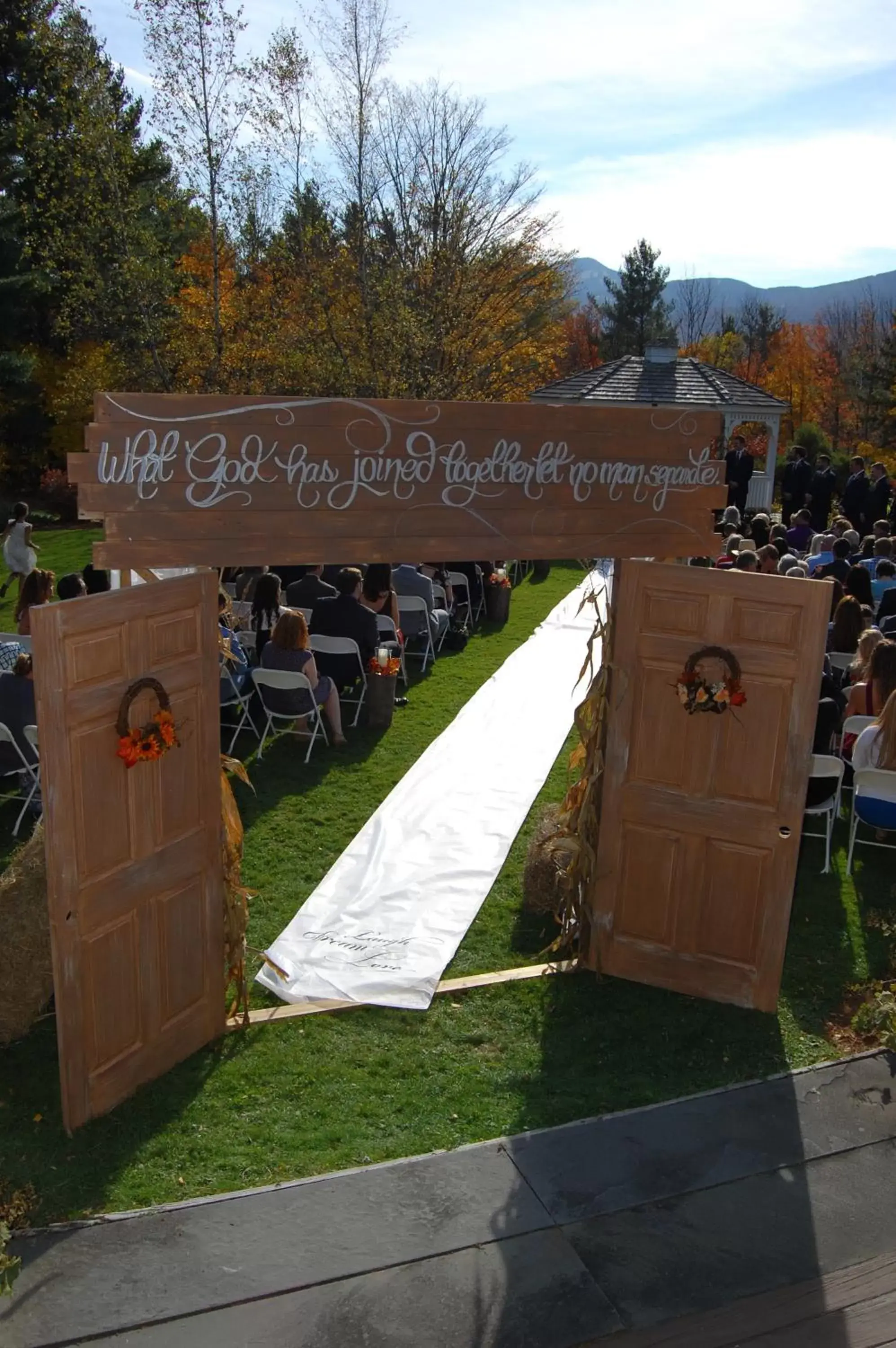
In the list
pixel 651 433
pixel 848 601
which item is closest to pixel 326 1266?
pixel 651 433

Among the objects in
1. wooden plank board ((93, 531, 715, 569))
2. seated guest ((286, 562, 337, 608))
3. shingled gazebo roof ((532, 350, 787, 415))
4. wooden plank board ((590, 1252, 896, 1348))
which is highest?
shingled gazebo roof ((532, 350, 787, 415))

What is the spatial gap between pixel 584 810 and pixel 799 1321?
2.90 m

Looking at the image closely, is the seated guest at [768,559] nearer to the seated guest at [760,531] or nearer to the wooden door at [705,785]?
the seated guest at [760,531]

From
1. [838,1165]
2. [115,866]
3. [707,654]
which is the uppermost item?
[707,654]

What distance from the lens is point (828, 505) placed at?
71.0ft

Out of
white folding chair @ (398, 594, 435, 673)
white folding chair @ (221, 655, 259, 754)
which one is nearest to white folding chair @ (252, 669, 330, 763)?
white folding chair @ (221, 655, 259, 754)

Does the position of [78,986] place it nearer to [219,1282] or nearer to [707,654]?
[219,1282]

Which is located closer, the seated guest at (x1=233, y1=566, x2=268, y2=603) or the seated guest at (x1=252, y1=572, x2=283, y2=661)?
the seated guest at (x1=252, y1=572, x2=283, y2=661)

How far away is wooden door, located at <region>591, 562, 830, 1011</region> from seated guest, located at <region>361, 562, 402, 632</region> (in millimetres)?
5600

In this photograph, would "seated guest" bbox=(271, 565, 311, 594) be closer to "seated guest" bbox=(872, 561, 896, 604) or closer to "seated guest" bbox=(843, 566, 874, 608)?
"seated guest" bbox=(843, 566, 874, 608)

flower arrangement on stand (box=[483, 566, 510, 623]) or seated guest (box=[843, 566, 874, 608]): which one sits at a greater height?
seated guest (box=[843, 566, 874, 608])

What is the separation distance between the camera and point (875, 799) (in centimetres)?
749

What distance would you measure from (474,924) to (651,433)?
3.33 meters

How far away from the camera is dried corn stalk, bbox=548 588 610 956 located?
626 centimetres
